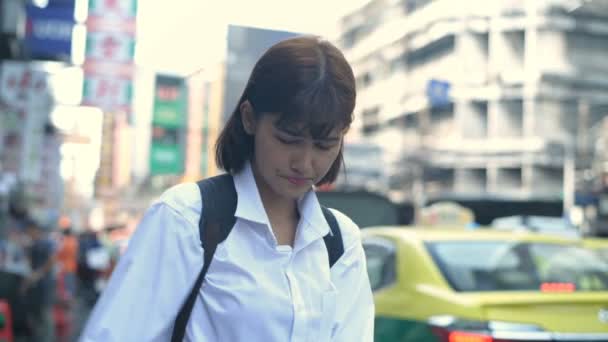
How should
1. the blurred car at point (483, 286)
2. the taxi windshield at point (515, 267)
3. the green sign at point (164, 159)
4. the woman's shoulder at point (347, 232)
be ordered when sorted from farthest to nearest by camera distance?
the green sign at point (164, 159) → the taxi windshield at point (515, 267) → the blurred car at point (483, 286) → the woman's shoulder at point (347, 232)

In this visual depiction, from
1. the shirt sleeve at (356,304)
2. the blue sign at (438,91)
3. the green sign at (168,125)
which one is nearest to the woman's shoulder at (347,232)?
the shirt sleeve at (356,304)

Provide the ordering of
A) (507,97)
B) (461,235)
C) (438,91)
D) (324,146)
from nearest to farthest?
(324,146), (461,235), (438,91), (507,97)

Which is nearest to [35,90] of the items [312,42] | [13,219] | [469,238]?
[13,219]

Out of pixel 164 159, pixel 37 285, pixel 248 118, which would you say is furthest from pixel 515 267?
pixel 164 159

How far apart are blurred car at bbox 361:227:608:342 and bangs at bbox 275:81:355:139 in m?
2.61

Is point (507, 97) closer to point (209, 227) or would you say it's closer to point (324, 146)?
point (324, 146)

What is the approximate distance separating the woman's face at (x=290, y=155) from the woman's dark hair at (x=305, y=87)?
0.02 meters

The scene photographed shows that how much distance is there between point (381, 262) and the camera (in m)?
5.42

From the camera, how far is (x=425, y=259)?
16.1 ft

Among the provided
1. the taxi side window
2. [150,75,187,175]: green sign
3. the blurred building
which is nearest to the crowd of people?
the taxi side window

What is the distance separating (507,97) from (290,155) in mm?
44388

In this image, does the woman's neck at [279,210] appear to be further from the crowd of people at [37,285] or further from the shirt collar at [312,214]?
the crowd of people at [37,285]

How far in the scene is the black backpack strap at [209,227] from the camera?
1.70m

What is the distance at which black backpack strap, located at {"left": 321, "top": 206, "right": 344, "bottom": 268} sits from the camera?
1905 millimetres
